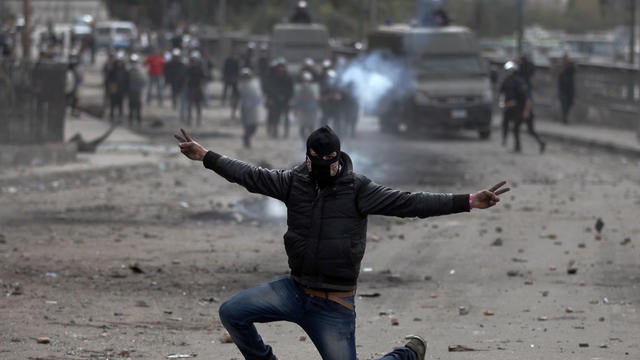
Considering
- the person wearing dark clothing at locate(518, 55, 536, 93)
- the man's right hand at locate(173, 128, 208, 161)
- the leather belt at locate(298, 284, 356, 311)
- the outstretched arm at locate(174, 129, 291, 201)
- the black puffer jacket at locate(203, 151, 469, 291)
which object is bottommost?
the person wearing dark clothing at locate(518, 55, 536, 93)

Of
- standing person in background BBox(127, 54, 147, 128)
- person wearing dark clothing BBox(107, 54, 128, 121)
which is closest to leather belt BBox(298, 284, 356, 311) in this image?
standing person in background BBox(127, 54, 147, 128)

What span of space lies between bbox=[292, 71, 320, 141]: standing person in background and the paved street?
14.6ft

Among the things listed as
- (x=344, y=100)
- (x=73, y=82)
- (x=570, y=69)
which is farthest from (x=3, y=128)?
(x=570, y=69)

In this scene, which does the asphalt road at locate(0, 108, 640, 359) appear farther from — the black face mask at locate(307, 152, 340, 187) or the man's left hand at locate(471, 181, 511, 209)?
the black face mask at locate(307, 152, 340, 187)

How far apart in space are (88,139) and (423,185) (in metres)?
8.52

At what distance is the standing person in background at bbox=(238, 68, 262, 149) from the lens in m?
25.5

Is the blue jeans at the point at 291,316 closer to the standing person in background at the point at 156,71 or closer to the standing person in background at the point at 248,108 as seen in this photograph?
the standing person in background at the point at 248,108

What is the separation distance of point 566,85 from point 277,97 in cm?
697

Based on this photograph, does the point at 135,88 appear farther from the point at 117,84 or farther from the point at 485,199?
the point at 485,199

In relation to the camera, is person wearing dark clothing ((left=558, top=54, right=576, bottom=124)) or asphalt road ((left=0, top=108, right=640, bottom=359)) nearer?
asphalt road ((left=0, top=108, right=640, bottom=359))

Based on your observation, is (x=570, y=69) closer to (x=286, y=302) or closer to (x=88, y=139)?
(x=88, y=139)

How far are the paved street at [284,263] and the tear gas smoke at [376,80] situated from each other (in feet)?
24.6

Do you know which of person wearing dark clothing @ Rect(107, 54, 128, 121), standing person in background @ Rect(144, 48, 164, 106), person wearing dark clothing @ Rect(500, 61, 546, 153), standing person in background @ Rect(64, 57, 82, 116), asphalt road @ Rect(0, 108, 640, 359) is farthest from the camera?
standing person in background @ Rect(144, 48, 164, 106)

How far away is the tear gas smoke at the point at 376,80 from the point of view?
96.0 feet
